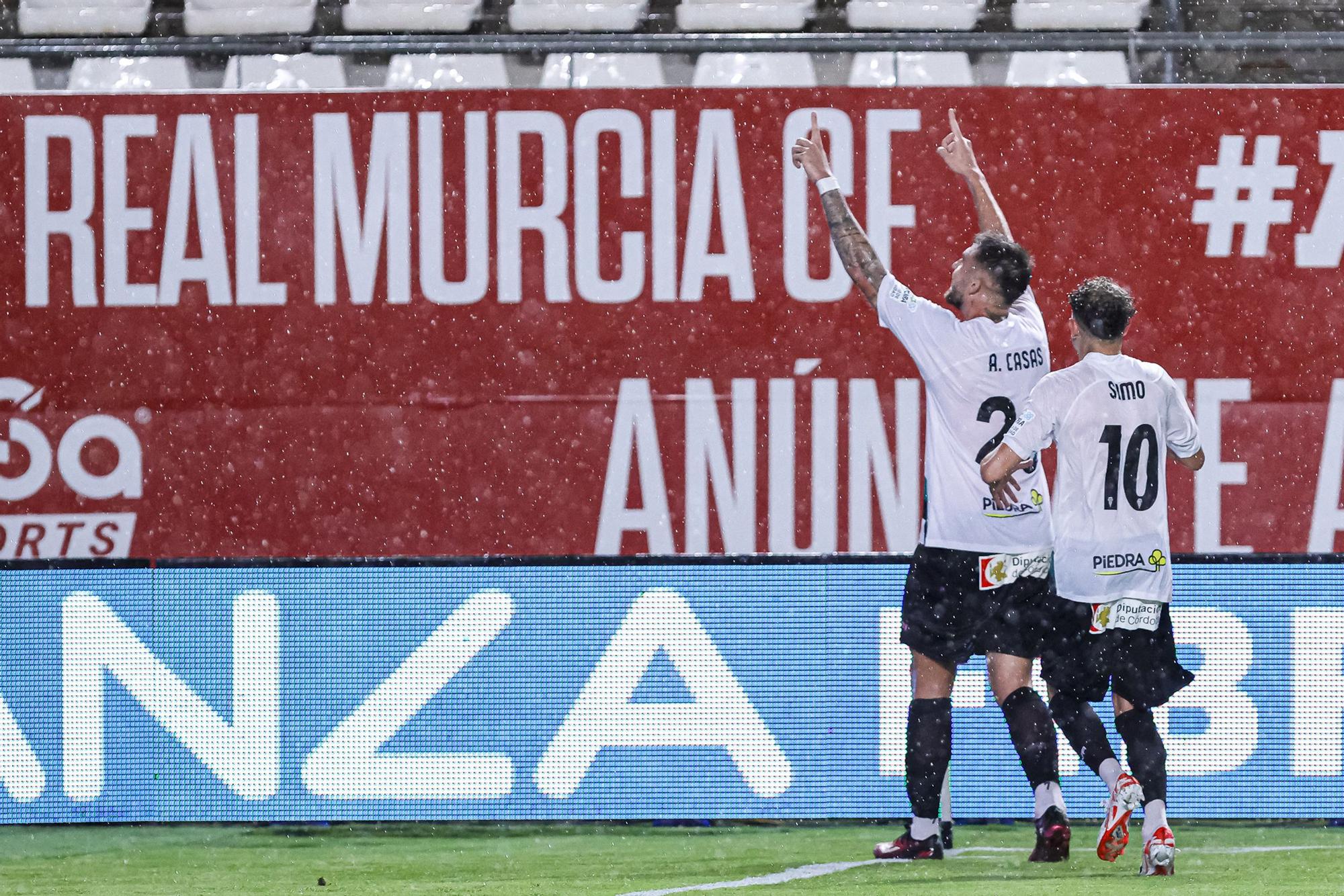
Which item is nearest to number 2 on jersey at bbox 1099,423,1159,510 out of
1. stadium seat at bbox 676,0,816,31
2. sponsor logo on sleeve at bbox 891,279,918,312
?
sponsor logo on sleeve at bbox 891,279,918,312

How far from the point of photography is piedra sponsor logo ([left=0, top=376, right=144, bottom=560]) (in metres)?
6.97

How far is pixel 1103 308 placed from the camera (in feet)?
13.6

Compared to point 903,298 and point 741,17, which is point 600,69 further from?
point 903,298

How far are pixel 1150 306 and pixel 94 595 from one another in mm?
4125

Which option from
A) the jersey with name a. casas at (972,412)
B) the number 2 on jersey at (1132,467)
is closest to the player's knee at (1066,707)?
the jersey with name a. casas at (972,412)

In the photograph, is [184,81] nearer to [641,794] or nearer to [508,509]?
[508,509]

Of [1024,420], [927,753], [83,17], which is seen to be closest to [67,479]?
[83,17]

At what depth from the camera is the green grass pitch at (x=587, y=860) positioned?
3.99 meters

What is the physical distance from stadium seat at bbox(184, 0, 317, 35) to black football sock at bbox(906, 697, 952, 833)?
16.3 feet

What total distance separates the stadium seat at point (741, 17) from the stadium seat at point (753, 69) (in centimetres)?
27

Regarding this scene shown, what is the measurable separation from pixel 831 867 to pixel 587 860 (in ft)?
2.20

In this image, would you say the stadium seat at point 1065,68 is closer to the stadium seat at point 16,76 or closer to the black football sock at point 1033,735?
the black football sock at point 1033,735

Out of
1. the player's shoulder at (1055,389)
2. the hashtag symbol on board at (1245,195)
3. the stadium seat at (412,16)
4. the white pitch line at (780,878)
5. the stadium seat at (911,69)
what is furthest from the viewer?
the stadium seat at (412,16)

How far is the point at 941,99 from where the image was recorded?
7043 millimetres
